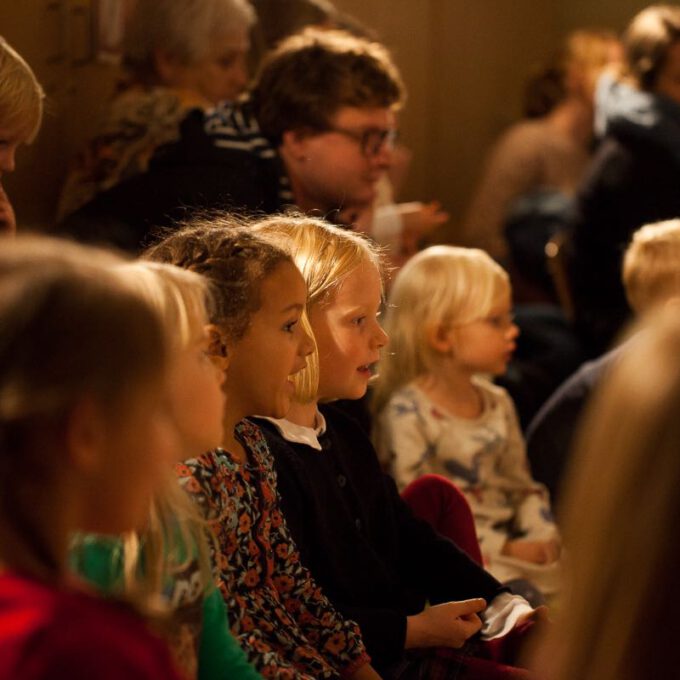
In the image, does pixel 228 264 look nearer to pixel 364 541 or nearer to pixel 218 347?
pixel 218 347

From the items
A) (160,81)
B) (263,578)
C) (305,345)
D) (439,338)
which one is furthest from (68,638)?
(160,81)

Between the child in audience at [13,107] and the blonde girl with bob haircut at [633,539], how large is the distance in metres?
1.40

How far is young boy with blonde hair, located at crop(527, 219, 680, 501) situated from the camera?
3.11 meters

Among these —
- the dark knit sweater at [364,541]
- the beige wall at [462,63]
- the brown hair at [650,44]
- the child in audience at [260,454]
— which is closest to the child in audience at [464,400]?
the dark knit sweater at [364,541]

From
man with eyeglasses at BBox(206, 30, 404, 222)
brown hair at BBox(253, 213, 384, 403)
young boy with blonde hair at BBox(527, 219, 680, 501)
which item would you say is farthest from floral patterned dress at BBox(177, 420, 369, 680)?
young boy with blonde hair at BBox(527, 219, 680, 501)

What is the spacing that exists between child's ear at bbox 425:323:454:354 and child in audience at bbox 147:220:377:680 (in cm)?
111

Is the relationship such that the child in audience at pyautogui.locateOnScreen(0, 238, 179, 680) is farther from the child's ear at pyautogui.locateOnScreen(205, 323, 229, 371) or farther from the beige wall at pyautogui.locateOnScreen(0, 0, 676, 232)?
the beige wall at pyautogui.locateOnScreen(0, 0, 676, 232)

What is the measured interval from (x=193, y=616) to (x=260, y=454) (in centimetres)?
40

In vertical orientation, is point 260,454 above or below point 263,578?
above

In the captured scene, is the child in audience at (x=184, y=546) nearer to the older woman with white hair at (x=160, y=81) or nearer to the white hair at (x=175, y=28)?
the older woman with white hair at (x=160, y=81)

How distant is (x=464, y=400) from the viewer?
3068 mm

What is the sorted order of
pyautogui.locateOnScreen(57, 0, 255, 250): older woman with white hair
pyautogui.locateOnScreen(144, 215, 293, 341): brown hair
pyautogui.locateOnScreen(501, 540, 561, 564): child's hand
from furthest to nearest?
pyautogui.locateOnScreen(57, 0, 255, 250): older woman with white hair → pyautogui.locateOnScreen(501, 540, 561, 564): child's hand → pyautogui.locateOnScreen(144, 215, 293, 341): brown hair

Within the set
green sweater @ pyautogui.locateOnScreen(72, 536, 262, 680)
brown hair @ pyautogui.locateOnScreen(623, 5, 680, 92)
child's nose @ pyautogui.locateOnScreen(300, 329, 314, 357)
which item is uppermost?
brown hair @ pyautogui.locateOnScreen(623, 5, 680, 92)

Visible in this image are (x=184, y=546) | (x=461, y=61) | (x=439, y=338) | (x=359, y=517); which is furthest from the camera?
(x=461, y=61)
